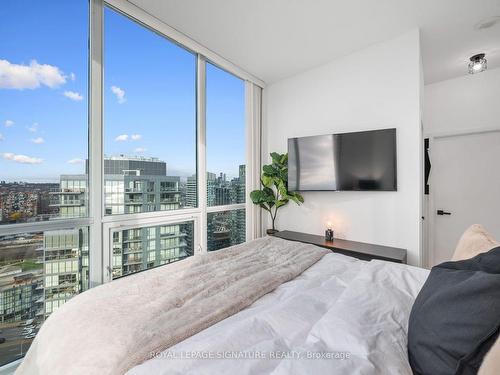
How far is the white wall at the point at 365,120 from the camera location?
7.17 feet

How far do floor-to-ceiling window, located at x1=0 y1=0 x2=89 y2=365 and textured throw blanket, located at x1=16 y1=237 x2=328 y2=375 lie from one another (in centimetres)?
Answer: 82

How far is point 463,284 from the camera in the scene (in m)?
0.65

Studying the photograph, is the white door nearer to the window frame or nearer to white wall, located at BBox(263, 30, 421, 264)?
white wall, located at BBox(263, 30, 421, 264)

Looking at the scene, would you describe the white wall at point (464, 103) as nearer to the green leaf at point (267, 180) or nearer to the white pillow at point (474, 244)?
the green leaf at point (267, 180)

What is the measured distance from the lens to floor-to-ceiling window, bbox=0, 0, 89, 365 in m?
1.47

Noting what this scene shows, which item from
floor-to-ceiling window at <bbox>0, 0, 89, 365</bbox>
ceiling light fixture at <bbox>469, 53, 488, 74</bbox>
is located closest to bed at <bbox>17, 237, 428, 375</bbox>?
floor-to-ceiling window at <bbox>0, 0, 89, 365</bbox>

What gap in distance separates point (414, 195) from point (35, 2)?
3.49 meters

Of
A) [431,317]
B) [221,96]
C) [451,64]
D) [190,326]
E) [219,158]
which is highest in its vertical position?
[451,64]

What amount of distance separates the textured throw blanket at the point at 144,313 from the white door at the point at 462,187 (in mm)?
2599

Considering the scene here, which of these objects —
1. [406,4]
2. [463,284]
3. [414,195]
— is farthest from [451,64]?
[463,284]

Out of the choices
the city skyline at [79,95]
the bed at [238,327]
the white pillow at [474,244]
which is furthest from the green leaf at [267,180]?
the white pillow at [474,244]

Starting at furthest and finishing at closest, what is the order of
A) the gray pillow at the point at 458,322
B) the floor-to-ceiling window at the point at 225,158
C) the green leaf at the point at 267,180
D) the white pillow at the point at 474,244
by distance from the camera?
1. the green leaf at the point at 267,180
2. the floor-to-ceiling window at the point at 225,158
3. the white pillow at the point at 474,244
4. the gray pillow at the point at 458,322

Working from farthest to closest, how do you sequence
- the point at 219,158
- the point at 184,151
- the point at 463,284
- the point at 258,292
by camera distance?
1. the point at 219,158
2. the point at 184,151
3. the point at 258,292
4. the point at 463,284

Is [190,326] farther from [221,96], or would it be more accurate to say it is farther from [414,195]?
[221,96]
